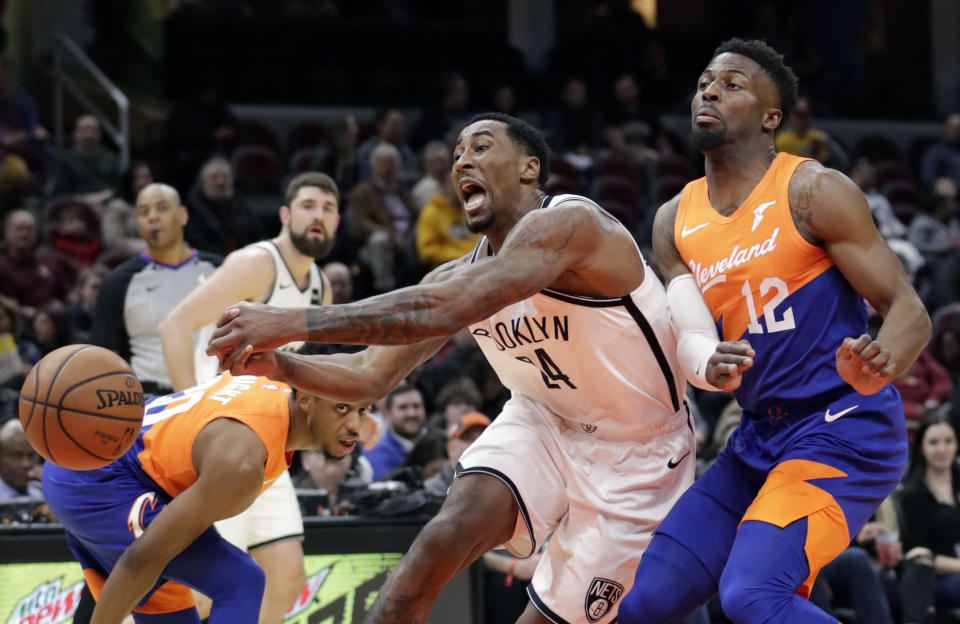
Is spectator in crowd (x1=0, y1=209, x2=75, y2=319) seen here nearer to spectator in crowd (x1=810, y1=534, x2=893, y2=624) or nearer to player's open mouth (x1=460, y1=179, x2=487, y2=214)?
spectator in crowd (x1=810, y1=534, x2=893, y2=624)

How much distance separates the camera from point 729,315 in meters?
4.07

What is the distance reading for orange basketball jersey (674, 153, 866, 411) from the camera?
12.9 feet

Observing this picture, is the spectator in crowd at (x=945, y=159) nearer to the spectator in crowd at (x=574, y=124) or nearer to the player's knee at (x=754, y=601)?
the spectator in crowd at (x=574, y=124)

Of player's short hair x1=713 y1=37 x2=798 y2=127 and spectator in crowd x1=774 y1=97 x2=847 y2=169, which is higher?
player's short hair x1=713 y1=37 x2=798 y2=127

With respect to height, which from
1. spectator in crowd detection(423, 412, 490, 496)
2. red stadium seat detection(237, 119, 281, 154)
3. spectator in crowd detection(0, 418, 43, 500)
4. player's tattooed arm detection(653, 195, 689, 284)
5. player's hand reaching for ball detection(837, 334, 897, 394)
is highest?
player's tattooed arm detection(653, 195, 689, 284)

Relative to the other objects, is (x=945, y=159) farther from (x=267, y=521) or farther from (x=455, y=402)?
(x=267, y=521)

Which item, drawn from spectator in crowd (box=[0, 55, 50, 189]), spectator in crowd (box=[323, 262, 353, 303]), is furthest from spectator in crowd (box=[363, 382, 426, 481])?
spectator in crowd (box=[0, 55, 50, 189])

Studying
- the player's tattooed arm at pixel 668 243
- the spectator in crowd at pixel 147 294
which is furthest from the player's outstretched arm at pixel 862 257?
the spectator in crowd at pixel 147 294

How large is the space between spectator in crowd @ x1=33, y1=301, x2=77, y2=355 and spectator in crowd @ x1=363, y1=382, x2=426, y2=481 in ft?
7.21

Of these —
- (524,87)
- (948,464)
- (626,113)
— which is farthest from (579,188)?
(948,464)

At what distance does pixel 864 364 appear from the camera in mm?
3531

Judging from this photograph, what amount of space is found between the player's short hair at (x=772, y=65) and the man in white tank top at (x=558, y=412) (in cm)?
69

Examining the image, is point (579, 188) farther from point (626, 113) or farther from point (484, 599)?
point (484, 599)

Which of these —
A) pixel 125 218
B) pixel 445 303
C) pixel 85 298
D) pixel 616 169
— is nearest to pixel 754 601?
pixel 445 303
